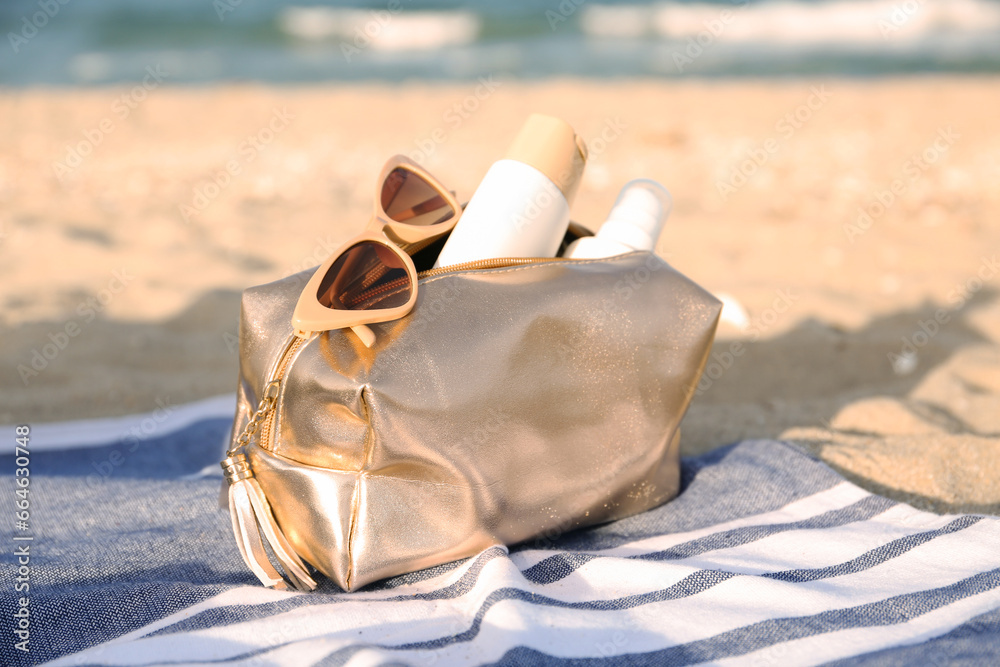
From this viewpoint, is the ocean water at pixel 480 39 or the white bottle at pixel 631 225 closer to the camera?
the white bottle at pixel 631 225

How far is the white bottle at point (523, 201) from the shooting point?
1.34m

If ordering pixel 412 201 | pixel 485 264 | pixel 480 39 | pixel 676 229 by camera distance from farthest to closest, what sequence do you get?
pixel 480 39 → pixel 676 229 → pixel 412 201 → pixel 485 264

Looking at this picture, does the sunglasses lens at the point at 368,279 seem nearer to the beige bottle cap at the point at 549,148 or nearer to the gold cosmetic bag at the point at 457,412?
the gold cosmetic bag at the point at 457,412

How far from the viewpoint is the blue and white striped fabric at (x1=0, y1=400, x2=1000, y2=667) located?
1073mm

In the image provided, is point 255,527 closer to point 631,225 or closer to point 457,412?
point 457,412

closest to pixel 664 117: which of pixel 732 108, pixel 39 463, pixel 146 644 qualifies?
pixel 732 108

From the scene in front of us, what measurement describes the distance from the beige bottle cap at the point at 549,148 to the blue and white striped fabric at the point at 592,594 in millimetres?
668

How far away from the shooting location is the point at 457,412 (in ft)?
3.96

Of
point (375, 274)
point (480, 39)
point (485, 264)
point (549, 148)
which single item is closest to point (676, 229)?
point (549, 148)

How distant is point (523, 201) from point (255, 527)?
70 cm

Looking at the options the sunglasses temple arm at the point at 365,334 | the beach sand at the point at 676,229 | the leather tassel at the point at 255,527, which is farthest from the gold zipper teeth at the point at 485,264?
the beach sand at the point at 676,229

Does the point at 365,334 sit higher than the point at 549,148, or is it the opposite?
the point at 549,148

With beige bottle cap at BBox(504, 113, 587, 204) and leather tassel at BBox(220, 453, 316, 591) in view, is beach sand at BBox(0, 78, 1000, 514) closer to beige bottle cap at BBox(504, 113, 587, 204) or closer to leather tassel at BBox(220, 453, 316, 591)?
beige bottle cap at BBox(504, 113, 587, 204)

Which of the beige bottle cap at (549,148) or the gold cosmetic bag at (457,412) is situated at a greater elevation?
the beige bottle cap at (549,148)
